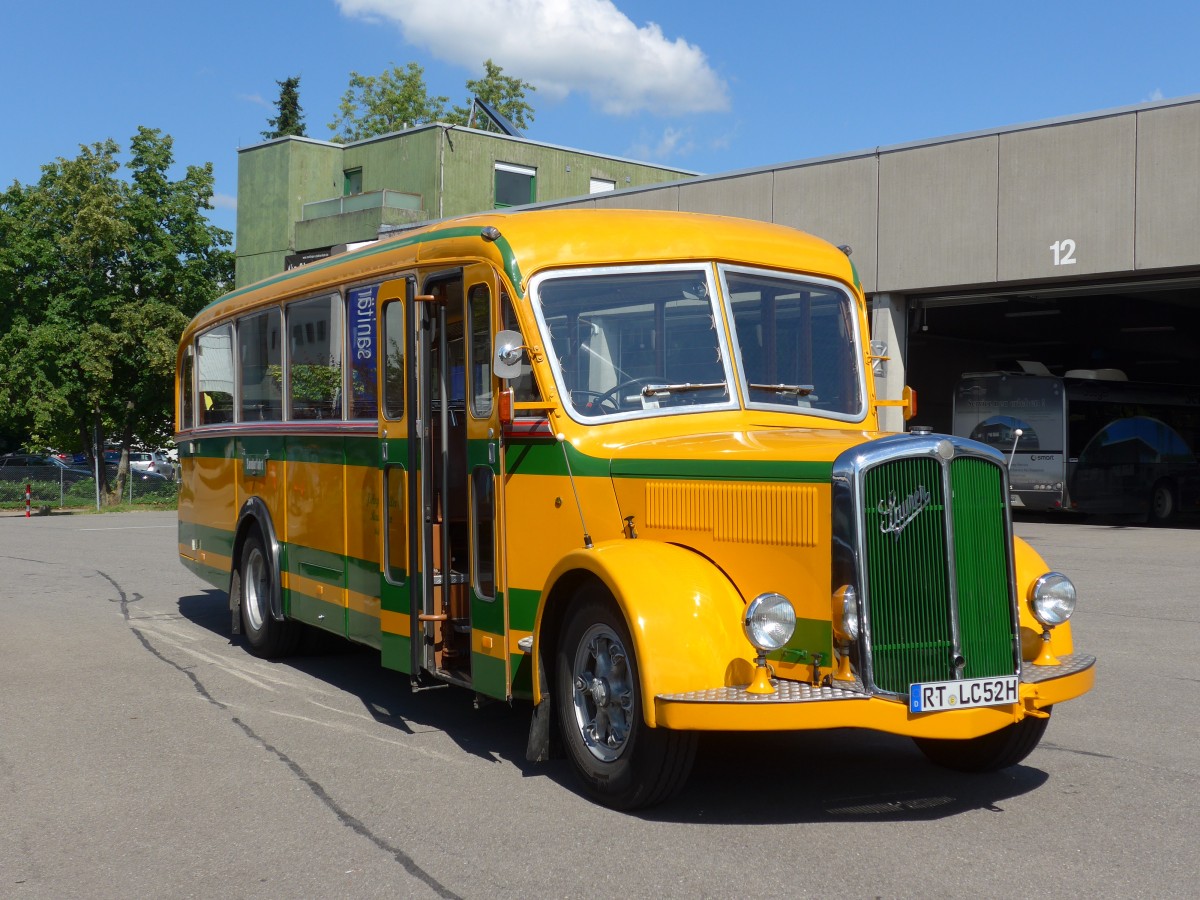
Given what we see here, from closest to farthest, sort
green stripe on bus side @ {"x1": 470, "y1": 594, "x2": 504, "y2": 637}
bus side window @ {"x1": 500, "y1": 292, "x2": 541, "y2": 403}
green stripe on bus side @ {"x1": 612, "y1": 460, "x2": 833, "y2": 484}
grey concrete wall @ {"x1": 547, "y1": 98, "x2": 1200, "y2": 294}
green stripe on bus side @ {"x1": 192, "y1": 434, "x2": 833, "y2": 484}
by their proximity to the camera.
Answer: green stripe on bus side @ {"x1": 612, "y1": 460, "x2": 833, "y2": 484}, green stripe on bus side @ {"x1": 192, "y1": 434, "x2": 833, "y2": 484}, bus side window @ {"x1": 500, "y1": 292, "x2": 541, "y2": 403}, green stripe on bus side @ {"x1": 470, "y1": 594, "x2": 504, "y2": 637}, grey concrete wall @ {"x1": 547, "y1": 98, "x2": 1200, "y2": 294}

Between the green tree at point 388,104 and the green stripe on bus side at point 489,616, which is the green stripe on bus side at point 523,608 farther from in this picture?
the green tree at point 388,104

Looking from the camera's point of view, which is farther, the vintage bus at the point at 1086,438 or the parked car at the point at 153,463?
the parked car at the point at 153,463

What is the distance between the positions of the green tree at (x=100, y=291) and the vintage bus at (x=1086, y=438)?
21256 mm

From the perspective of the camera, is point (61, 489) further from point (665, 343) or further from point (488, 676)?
point (665, 343)

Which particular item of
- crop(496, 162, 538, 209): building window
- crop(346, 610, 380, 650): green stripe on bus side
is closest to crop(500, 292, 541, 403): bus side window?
crop(346, 610, 380, 650): green stripe on bus side

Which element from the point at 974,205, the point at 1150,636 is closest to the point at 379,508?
the point at 1150,636

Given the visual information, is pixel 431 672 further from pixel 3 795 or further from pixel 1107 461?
pixel 1107 461

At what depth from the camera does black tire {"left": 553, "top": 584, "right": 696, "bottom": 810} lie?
552cm

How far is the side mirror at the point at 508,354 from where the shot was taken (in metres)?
6.23

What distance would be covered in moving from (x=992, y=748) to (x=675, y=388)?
2.22 m

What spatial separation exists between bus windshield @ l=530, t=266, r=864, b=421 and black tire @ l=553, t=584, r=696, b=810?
109 cm

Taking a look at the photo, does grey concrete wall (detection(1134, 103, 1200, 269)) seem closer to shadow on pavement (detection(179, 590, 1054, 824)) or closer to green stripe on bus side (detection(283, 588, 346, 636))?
shadow on pavement (detection(179, 590, 1054, 824))

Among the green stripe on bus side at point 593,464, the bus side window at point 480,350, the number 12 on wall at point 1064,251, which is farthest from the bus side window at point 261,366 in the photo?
the number 12 on wall at point 1064,251

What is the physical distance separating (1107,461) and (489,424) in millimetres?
23858
